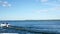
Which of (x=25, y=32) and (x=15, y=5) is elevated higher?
(x=15, y=5)

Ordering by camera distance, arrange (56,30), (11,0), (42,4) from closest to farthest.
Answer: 1. (56,30)
2. (11,0)
3. (42,4)

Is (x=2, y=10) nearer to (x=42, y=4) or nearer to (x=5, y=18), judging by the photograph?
(x=5, y=18)

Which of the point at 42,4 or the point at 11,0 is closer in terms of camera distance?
the point at 11,0

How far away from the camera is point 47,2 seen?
8.93 feet

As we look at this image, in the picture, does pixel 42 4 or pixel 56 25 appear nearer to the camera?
pixel 56 25

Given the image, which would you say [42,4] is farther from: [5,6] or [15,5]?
[5,6]

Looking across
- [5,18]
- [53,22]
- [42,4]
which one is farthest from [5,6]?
[53,22]

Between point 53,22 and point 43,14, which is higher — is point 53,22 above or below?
below

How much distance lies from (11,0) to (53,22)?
1115 mm

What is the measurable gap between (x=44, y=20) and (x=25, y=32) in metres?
0.49

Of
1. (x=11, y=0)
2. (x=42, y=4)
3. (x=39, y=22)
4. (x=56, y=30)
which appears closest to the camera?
(x=56, y=30)

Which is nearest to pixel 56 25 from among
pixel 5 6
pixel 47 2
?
pixel 47 2

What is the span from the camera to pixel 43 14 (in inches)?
106

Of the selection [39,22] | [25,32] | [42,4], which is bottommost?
[25,32]
